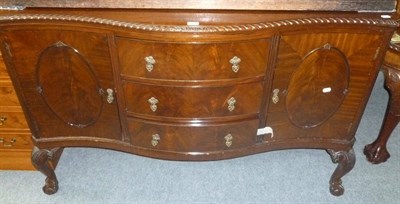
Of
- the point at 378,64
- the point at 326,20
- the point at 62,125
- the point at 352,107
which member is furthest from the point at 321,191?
the point at 62,125

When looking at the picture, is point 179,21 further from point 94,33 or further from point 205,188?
point 205,188

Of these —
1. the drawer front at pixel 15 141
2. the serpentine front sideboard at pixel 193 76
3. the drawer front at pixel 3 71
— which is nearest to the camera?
the serpentine front sideboard at pixel 193 76

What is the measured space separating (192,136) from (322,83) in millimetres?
573

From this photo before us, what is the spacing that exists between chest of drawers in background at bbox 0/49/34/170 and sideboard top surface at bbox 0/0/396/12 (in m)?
0.47

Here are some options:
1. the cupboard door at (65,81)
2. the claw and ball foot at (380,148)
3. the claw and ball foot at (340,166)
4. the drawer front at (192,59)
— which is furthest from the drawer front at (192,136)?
the claw and ball foot at (380,148)

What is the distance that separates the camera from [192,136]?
144 cm

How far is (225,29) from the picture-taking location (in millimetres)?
1142

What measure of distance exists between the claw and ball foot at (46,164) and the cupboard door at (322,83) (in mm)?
1045

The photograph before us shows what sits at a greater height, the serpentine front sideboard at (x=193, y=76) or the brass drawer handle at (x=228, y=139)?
the serpentine front sideboard at (x=193, y=76)

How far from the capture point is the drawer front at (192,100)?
1317mm

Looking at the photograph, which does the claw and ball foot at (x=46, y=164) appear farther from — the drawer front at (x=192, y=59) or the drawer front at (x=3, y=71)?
the drawer front at (x=192, y=59)

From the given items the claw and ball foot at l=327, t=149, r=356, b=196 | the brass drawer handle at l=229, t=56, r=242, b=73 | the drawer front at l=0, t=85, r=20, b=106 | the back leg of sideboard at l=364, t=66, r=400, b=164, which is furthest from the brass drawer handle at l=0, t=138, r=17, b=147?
the back leg of sideboard at l=364, t=66, r=400, b=164

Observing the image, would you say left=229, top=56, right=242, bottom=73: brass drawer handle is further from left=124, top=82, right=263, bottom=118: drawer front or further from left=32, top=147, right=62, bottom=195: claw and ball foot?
left=32, top=147, right=62, bottom=195: claw and ball foot

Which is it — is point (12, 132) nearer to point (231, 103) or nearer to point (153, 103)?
point (153, 103)
